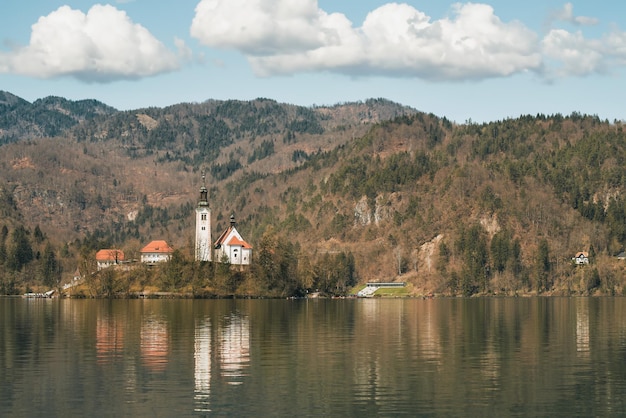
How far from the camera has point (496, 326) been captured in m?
127

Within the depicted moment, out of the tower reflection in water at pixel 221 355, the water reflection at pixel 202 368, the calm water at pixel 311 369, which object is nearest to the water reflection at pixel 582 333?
the calm water at pixel 311 369

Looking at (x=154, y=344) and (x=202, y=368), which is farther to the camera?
(x=154, y=344)

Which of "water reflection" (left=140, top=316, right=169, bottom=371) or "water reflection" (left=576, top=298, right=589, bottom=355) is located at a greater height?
"water reflection" (left=140, top=316, right=169, bottom=371)

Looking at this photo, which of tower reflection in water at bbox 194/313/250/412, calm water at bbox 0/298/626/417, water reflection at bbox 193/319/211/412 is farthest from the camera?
tower reflection in water at bbox 194/313/250/412

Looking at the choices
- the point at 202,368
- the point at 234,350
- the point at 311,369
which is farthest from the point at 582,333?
the point at 202,368

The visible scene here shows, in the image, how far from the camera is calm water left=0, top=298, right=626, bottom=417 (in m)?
60.1

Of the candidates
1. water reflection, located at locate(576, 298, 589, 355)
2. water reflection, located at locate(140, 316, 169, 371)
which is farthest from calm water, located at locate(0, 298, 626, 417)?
water reflection, located at locate(576, 298, 589, 355)

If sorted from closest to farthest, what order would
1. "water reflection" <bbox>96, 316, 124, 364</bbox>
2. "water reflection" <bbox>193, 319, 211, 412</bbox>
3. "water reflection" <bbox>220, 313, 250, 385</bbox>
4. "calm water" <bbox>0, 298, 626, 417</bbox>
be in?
"calm water" <bbox>0, 298, 626, 417</bbox> < "water reflection" <bbox>193, 319, 211, 412</bbox> < "water reflection" <bbox>220, 313, 250, 385</bbox> < "water reflection" <bbox>96, 316, 124, 364</bbox>

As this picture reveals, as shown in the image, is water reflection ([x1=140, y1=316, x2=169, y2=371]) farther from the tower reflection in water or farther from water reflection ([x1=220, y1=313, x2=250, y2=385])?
water reflection ([x1=220, y1=313, x2=250, y2=385])

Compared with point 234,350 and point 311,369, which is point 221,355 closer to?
point 234,350

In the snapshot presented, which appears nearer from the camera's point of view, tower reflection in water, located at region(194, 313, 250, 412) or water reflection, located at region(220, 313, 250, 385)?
tower reflection in water, located at region(194, 313, 250, 412)

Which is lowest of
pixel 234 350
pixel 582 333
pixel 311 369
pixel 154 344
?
pixel 582 333

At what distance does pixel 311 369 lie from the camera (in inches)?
3029

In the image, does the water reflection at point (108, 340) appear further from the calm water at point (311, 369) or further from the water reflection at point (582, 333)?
the water reflection at point (582, 333)
